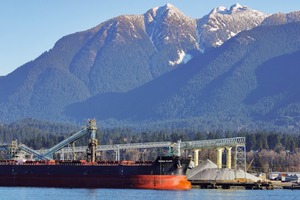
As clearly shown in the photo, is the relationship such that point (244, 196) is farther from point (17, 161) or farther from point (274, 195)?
point (17, 161)

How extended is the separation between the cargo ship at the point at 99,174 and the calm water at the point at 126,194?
307cm

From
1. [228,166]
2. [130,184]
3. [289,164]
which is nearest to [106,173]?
[130,184]

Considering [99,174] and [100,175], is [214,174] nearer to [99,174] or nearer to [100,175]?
[100,175]

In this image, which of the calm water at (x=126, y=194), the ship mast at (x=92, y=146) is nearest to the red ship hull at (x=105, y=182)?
the calm water at (x=126, y=194)

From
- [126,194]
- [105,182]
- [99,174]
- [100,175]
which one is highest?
[99,174]

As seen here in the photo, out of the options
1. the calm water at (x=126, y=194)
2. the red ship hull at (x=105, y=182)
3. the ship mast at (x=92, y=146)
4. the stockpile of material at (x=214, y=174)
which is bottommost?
the calm water at (x=126, y=194)

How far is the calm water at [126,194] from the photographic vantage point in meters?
104

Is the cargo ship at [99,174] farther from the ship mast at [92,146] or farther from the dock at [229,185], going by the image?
the dock at [229,185]

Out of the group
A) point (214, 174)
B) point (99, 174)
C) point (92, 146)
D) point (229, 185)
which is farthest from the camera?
point (214, 174)

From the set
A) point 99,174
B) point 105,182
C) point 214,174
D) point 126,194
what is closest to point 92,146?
point 99,174

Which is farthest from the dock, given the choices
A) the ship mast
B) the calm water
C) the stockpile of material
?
the ship mast

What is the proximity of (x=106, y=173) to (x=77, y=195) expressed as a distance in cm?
1393

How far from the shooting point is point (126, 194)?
109m

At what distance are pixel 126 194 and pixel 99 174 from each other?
40.5 feet
